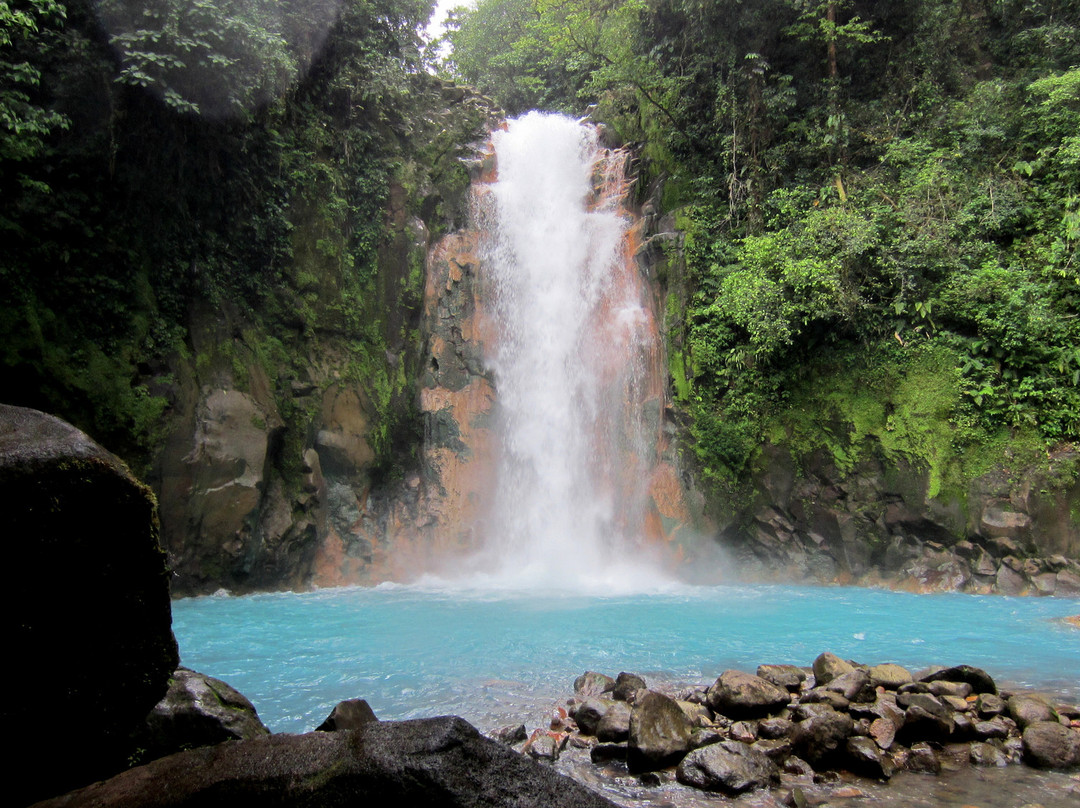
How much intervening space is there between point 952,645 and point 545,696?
4825 millimetres

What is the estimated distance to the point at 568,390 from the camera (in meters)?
13.9

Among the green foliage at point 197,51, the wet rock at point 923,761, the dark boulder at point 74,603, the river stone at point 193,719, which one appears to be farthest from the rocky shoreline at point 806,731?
the green foliage at point 197,51

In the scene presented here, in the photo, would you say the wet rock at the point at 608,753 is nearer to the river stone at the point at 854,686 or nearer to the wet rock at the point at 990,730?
the river stone at the point at 854,686

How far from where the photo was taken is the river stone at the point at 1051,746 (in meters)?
4.14

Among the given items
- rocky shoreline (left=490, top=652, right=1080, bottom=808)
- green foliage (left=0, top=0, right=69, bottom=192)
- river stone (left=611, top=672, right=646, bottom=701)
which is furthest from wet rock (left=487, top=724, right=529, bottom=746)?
green foliage (left=0, top=0, right=69, bottom=192)

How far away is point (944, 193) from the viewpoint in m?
12.9

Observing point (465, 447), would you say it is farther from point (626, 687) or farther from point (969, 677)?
point (969, 677)

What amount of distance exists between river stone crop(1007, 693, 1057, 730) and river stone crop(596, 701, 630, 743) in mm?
2723

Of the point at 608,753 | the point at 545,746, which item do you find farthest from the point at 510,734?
the point at 608,753

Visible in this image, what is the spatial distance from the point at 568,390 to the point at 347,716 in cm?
1020

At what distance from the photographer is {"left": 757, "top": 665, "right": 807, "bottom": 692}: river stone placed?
5328 mm

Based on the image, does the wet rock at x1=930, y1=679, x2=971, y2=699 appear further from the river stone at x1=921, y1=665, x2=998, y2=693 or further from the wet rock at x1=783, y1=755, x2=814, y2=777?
the wet rock at x1=783, y1=755, x2=814, y2=777

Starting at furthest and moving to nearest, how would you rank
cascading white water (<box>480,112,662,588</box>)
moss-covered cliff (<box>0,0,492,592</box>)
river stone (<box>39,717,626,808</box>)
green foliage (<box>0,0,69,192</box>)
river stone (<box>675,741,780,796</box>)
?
cascading white water (<box>480,112,662,588</box>)
moss-covered cliff (<box>0,0,492,592</box>)
green foliage (<box>0,0,69,192</box>)
river stone (<box>675,741,780,796</box>)
river stone (<box>39,717,626,808</box>)

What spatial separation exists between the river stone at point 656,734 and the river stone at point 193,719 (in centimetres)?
233
